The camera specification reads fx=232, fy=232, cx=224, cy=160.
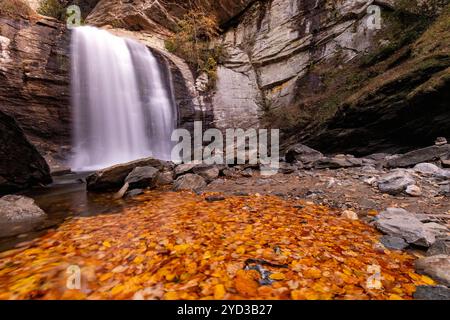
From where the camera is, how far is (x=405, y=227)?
2604 mm

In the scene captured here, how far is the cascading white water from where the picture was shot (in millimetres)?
11242

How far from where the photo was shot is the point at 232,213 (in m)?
3.70

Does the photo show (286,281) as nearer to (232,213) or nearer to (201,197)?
(232,213)

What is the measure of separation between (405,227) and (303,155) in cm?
541

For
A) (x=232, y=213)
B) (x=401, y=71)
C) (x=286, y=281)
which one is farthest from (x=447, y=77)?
(x=286, y=281)

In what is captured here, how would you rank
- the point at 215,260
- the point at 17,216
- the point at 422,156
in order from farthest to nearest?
the point at 422,156 < the point at 17,216 < the point at 215,260

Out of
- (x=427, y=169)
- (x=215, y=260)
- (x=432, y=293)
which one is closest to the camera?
(x=432, y=293)

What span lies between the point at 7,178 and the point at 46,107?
19.8 feet

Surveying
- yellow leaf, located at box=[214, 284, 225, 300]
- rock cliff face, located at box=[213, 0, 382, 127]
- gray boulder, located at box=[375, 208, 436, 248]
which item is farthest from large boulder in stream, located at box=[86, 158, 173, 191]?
rock cliff face, located at box=[213, 0, 382, 127]

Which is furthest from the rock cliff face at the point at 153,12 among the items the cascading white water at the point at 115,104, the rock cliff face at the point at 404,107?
the rock cliff face at the point at 404,107

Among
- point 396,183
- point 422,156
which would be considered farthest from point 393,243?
point 422,156

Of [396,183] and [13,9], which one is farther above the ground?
[13,9]
